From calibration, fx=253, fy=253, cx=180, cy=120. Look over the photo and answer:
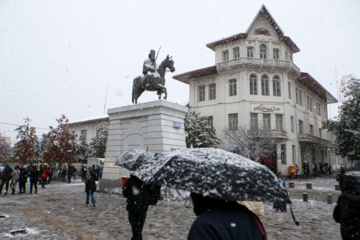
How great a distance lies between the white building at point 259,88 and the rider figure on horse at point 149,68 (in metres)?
18.0

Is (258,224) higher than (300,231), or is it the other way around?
(258,224)

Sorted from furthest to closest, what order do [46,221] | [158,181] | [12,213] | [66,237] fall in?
[12,213] < [46,221] < [66,237] < [158,181]

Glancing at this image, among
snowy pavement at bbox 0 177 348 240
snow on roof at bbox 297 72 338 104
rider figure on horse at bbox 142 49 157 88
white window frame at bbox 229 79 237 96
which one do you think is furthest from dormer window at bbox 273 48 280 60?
snowy pavement at bbox 0 177 348 240

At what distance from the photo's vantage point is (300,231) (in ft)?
21.5

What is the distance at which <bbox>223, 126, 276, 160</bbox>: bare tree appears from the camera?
84.6 feet

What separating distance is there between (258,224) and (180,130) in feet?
38.6

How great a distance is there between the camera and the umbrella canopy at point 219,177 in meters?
1.68

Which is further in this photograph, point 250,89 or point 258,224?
point 250,89

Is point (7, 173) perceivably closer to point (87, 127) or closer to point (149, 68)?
point (149, 68)

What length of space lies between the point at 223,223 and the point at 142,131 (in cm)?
1185

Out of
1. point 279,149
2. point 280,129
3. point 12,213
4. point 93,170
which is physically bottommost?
point 12,213

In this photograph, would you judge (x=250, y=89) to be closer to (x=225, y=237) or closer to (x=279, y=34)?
(x=279, y=34)

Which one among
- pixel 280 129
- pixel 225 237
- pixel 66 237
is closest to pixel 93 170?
pixel 66 237

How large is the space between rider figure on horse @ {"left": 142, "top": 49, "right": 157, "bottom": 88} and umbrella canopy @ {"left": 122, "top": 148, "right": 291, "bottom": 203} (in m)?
11.5
